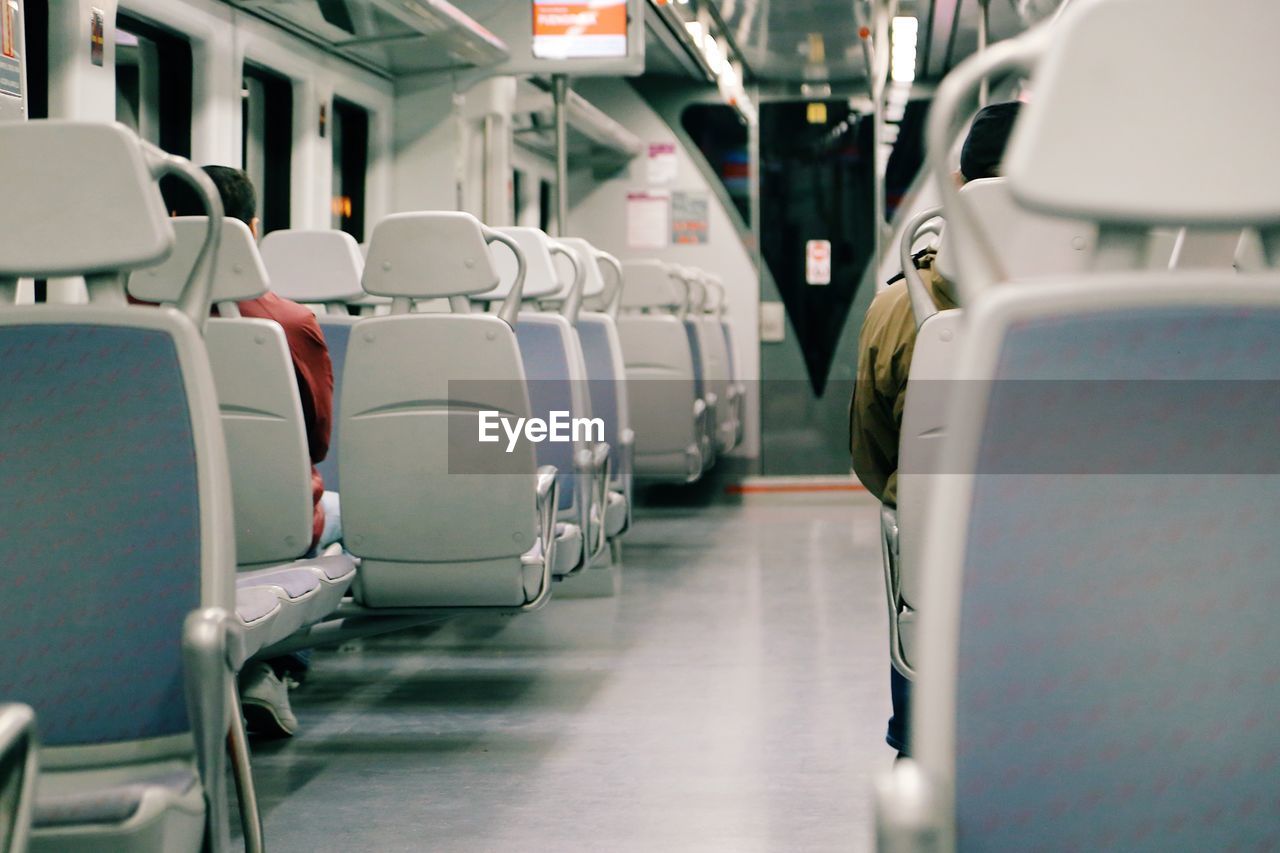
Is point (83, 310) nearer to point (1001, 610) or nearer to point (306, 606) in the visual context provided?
point (1001, 610)

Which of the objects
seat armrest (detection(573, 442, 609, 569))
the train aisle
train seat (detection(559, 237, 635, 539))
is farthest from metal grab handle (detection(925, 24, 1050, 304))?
train seat (detection(559, 237, 635, 539))

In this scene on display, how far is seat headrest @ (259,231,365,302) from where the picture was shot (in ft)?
16.1

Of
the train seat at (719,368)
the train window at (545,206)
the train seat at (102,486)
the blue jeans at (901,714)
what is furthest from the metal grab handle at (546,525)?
the train window at (545,206)

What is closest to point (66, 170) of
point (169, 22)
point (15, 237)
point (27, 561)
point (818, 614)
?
point (15, 237)

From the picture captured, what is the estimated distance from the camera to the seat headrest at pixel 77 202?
1.85 metres

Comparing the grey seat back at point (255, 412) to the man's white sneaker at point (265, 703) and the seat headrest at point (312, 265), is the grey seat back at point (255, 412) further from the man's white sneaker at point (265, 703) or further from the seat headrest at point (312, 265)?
the seat headrest at point (312, 265)

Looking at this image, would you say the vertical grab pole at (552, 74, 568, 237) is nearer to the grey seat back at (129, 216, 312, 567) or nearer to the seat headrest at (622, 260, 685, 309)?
the seat headrest at (622, 260, 685, 309)

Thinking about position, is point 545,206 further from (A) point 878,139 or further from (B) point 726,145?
(A) point 878,139

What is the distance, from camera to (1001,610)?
1.34 meters

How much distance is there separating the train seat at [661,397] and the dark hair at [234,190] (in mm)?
4310

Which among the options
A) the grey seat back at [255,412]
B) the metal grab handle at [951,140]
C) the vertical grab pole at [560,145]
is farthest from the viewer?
the vertical grab pole at [560,145]

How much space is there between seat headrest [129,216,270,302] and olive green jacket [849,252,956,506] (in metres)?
1.46

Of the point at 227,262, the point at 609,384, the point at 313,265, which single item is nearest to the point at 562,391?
the point at 313,265

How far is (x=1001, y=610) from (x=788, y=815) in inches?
83.7
